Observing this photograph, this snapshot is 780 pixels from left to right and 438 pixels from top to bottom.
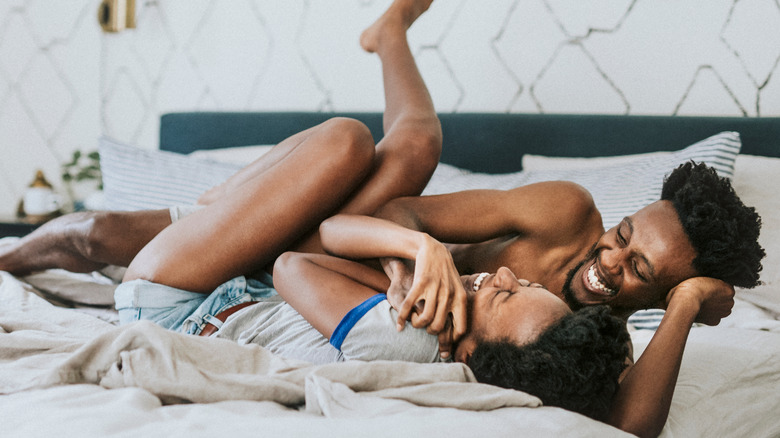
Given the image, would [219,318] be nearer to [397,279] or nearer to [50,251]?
[397,279]


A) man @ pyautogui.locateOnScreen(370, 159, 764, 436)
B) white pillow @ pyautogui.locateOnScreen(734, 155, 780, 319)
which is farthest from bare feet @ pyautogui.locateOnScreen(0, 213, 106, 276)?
white pillow @ pyautogui.locateOnScreen(734, 155, 780, 319)

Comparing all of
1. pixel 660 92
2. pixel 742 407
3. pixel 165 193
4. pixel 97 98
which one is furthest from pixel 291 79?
pixel 742 407

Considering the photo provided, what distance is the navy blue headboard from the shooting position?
1695mm

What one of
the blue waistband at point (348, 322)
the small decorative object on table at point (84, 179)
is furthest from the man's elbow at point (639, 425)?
the small decorative object on table at point (84, 179)

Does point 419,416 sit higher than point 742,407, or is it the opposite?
point 419,416

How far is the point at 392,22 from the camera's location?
1.66 meters

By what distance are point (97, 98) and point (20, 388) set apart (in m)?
2.50

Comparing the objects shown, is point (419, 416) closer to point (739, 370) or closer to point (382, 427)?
point (382, 427)

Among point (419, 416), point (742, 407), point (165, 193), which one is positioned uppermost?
point (419, 416)

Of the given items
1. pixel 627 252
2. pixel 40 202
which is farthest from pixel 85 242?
pixel 40 202

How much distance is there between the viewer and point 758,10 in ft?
5.65

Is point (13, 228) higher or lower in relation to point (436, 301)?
lower

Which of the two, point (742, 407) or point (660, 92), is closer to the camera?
point (742, 407)

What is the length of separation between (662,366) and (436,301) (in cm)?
35
